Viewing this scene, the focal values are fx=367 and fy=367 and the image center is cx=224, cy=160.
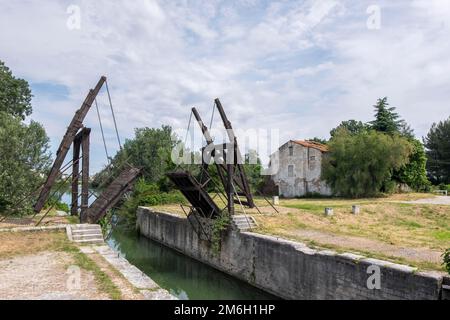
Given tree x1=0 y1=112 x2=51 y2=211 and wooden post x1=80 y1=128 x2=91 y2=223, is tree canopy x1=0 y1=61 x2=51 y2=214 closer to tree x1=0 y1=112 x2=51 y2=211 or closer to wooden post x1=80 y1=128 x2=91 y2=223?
tree x1=0 y1=112 x2=51 y2=211

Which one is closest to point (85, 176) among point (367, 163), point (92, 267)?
point (92, 267)

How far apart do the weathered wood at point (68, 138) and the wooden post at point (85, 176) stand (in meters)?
0.38

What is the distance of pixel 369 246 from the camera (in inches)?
A: 459

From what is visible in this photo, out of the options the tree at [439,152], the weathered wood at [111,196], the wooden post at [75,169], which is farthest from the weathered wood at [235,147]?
the tree at [439,152]

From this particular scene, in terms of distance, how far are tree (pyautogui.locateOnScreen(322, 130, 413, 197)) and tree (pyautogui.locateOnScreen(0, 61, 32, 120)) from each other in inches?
941

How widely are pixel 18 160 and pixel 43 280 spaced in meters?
10.1

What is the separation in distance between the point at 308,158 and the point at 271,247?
2087 cm

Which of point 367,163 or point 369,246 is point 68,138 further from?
point 367,163

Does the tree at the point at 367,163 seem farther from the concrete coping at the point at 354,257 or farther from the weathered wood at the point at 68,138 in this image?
the weathered wood at the point at 68,138

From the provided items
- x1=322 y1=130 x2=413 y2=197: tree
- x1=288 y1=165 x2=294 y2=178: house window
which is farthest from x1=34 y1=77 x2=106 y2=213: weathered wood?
x1=288 y1=165 x2=294 y2=178: house window

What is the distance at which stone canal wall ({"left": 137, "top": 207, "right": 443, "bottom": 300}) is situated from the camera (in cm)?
838

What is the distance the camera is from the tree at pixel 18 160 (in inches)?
608
